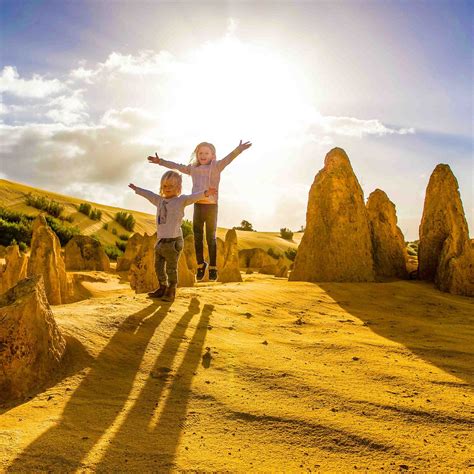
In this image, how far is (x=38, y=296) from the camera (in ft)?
9.02

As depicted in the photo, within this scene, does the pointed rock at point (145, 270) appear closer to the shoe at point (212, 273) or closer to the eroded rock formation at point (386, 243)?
the shoe at point (212, 273)

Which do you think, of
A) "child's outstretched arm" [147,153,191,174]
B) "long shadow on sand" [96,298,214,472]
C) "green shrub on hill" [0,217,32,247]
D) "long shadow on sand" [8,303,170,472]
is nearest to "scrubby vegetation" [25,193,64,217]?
"green shrub on hill" [0,217,32,247]

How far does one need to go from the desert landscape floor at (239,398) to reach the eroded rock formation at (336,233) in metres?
3.44

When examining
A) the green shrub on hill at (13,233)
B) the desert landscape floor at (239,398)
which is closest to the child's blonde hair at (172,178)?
the desert landscape floor at (239,398)

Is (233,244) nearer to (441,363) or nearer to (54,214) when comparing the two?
(441,363)

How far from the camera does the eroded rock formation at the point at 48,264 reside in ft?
26.1

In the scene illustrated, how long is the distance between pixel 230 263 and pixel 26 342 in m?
9.40

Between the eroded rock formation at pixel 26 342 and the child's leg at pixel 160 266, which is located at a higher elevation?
the child's leg at pixel 160 266

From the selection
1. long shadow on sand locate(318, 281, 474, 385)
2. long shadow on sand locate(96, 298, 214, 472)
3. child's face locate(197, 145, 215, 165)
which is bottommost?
long shadow on sand locate(96, 298, 214, 472)

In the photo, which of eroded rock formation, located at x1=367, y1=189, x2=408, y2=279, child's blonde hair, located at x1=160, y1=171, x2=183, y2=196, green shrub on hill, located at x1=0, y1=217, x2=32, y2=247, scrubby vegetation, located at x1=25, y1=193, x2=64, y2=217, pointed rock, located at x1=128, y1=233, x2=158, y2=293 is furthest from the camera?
scrubby vegetation, located at x1=25, y1=193, x2=64, y2=217

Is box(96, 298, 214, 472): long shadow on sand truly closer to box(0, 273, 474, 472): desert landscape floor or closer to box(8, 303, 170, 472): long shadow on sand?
box(0, 273, 474, 472): desert landscape floor

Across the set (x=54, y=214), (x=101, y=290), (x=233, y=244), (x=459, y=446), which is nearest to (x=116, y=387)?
(x=459, y=446)

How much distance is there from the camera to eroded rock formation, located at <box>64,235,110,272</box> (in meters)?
15.1

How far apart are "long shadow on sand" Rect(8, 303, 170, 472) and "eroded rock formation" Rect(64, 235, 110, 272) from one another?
40.6ft
